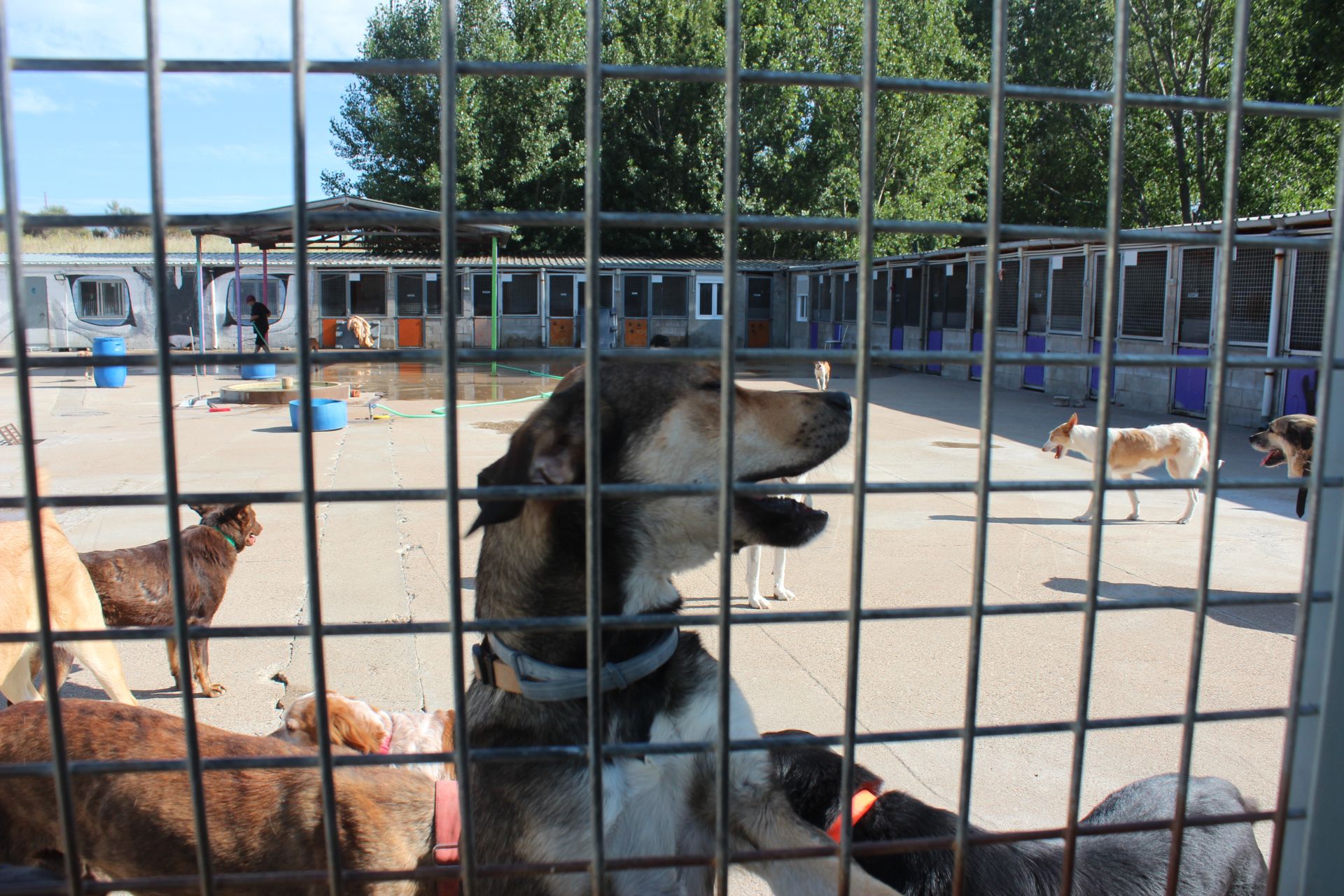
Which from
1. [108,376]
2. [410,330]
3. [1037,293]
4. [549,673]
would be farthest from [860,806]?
[410,330]

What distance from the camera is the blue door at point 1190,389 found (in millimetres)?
15719

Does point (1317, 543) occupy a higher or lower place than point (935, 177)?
lower

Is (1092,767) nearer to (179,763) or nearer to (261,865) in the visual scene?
(261,865)

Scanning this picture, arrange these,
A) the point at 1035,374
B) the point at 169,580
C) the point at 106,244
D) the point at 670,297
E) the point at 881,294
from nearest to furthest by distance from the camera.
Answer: the point at 169,580
the point at 1035,374
the point at 881,294
the point at 670,297
the point at 106,244

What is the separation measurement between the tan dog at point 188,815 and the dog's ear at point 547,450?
1.12 metres

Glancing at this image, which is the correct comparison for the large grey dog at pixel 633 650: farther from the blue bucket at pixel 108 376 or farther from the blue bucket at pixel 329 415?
the blue bucket at pixel 108 376

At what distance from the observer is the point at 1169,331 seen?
1612 cm

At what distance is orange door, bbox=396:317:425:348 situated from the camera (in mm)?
32469

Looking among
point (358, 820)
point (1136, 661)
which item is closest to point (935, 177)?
point (1136, 661)

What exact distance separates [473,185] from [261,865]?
35074 millimetres

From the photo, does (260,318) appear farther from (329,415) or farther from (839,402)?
(839,402)

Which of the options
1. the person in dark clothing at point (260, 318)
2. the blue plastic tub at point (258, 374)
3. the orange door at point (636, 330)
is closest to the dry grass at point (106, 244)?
the person in dark clothing at point (260, 318)

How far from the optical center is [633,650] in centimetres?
235

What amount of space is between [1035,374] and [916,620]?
17.7 metres
